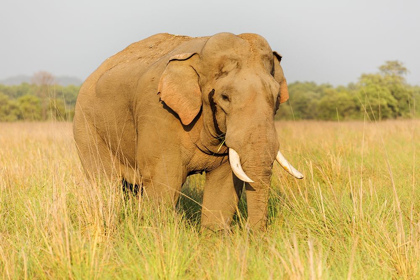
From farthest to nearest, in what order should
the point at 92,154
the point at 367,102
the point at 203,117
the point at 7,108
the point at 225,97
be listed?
the point at 7,108, the point at 367,102, the point at 92,154, the point at 203,117, the point at 225,97

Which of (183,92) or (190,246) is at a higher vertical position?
(183,92)

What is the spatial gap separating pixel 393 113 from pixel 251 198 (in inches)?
1420

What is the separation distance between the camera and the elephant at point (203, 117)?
158 inches

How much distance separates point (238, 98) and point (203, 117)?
0.62m

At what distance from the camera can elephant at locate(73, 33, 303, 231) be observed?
401 centimetres

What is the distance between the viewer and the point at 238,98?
404cm

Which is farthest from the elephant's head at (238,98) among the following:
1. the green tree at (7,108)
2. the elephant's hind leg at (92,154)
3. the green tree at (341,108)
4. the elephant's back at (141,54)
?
the green tree at (7,108)

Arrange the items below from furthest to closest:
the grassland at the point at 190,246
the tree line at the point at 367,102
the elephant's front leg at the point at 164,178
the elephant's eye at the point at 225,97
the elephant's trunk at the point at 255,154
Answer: the tree line at the point at 367,102
the elephant's front leg at the point at 164,178
the elephant's eye at the point at 225,97
the elephant's trunk at the point at 255,154
the grassland at the point at 190,246

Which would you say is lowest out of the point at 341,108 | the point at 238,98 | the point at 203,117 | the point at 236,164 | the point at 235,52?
the point at 341,108

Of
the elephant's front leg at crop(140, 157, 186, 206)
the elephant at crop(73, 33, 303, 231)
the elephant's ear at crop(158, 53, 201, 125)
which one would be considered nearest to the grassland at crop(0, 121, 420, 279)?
the elephant's front leg at crop(140, 157, 186, 206)

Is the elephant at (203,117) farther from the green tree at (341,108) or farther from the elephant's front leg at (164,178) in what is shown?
the green tree at (341,108)

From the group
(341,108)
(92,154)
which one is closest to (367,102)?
(341,108)

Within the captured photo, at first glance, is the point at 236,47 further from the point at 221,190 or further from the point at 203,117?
the point at 221,190

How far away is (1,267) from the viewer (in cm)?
340
